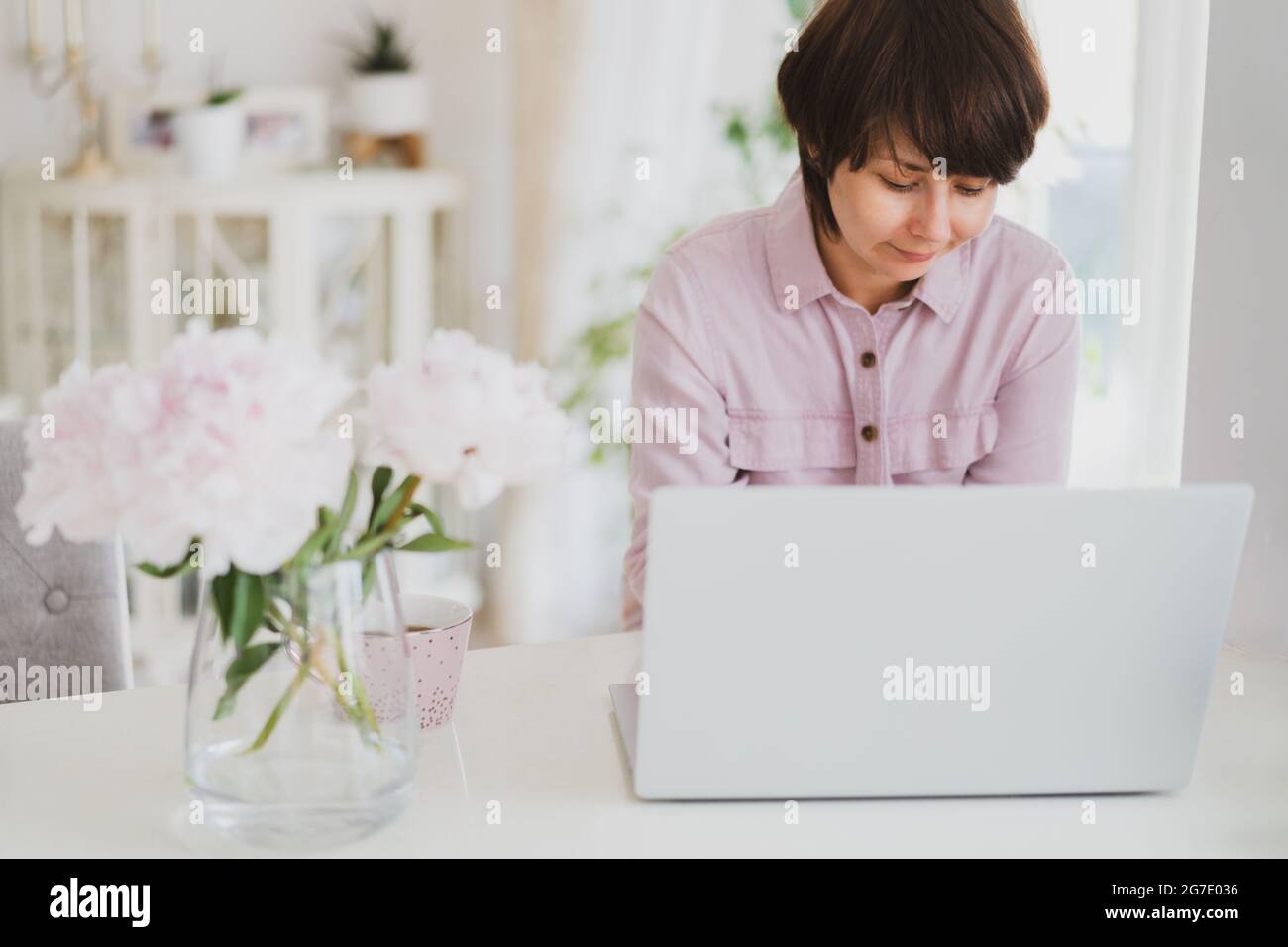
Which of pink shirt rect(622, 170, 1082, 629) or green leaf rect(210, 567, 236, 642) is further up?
pink shirt rect(622, 170, 1082, 629)

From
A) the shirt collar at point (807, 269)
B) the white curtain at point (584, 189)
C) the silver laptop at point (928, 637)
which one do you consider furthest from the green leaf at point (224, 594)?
the white curtain at point (584, 189)

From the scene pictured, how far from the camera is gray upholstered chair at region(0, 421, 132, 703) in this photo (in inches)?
53.5

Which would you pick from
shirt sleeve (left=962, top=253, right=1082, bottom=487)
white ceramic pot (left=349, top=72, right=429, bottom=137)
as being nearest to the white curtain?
white ceramic pot (left=349, top=72, right=429, bottom=137)

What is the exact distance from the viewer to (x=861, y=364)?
1515 millimetres

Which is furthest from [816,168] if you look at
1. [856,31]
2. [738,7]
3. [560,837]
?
[738,7]

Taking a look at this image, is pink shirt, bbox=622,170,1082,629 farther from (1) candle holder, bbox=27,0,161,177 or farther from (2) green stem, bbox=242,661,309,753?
(1) candle holder, bbox=27,0,161,177

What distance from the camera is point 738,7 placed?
9.98 feet

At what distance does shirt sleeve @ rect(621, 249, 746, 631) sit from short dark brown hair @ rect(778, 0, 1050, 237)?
0.24 metres

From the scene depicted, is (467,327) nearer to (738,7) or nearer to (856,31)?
(738,7)

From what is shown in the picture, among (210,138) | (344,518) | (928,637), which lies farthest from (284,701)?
(210,138)

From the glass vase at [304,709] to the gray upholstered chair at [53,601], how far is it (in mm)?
504

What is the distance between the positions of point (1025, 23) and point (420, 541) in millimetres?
775

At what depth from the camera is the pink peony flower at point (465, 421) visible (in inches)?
34.0

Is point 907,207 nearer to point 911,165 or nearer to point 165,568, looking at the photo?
point 911,165
